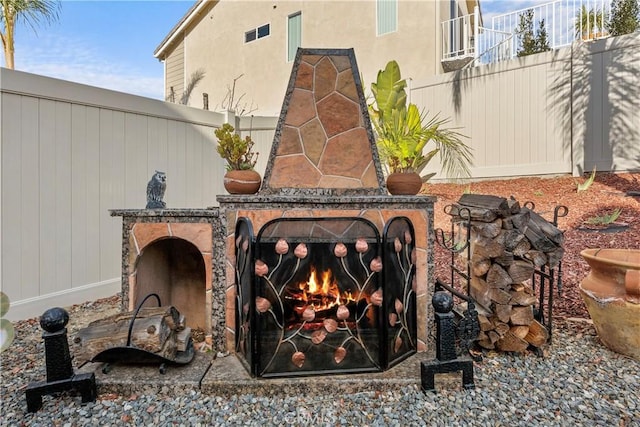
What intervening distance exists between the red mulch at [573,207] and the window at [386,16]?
383 centimetres

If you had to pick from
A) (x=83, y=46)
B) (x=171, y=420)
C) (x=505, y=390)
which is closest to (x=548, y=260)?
(x=505, y=390)

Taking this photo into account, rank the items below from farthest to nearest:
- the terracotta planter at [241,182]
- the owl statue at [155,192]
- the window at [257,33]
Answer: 1. the window at [257,33]
2. the owl statue at [155,192]
3. the terracotta planter at [241,182]

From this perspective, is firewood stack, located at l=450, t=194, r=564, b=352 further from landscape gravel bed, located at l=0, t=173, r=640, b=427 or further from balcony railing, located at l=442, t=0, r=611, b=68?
balcony railing, located at l=442, t=0, r=611, b=68

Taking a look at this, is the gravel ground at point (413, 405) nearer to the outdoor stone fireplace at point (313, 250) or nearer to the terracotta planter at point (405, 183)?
the outdoor stone fireplace at point (313, 250)

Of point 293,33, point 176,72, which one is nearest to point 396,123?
point 293,33

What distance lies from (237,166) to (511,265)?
190 centimetres

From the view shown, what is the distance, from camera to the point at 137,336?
6.72 ft

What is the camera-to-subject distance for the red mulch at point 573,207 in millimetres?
3477

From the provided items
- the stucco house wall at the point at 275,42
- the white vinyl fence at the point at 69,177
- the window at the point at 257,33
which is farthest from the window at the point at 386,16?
the white vinyl fence at the point at 69,177

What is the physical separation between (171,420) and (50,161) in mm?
2675

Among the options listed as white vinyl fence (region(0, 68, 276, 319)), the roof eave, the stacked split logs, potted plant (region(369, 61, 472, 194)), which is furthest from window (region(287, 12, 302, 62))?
the stacked split logs

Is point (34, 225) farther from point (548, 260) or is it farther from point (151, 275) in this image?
point (548, 260)

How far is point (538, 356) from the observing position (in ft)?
7.57

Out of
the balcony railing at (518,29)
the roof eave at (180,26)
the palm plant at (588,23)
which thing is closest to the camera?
the palm plant at (588,23)
